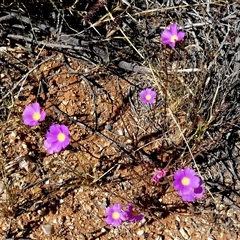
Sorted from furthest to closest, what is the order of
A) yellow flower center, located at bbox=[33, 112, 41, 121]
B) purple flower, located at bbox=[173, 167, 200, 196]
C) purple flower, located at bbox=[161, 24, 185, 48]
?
purple flower, located at bbox=[161, 24, 185, 48] < yellow flower center, located at bbox=[33, 112, 41, 121] < purple flower, located at bbox=[173, 167, 200, 196]

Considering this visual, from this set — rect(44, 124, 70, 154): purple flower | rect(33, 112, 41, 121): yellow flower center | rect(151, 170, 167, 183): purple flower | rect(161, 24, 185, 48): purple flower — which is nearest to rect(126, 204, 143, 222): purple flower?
rect(151, 170, 167, 183): purple flower

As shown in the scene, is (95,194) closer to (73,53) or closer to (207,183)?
(207,183)

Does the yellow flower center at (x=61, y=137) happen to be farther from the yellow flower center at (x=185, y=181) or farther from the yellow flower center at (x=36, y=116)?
the yellow flower center at (x=185, y=181)

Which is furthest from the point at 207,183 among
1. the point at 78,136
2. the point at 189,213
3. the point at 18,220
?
the point at 18,220

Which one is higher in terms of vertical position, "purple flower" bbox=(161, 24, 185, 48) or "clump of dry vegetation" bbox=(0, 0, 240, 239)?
"purple flower" bbox=(161, 24, 185, 48)

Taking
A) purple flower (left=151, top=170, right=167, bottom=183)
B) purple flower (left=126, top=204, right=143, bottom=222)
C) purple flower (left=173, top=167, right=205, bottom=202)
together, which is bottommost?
purple flower (left=126, top=204, right=143, bottom=222)

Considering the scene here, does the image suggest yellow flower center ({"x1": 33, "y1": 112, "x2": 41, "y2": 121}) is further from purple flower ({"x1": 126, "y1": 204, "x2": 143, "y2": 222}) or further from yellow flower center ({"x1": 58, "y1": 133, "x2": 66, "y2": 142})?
purple flower ({"x1": 126, "y1": 204, "x2": 143, "y2": 222})
